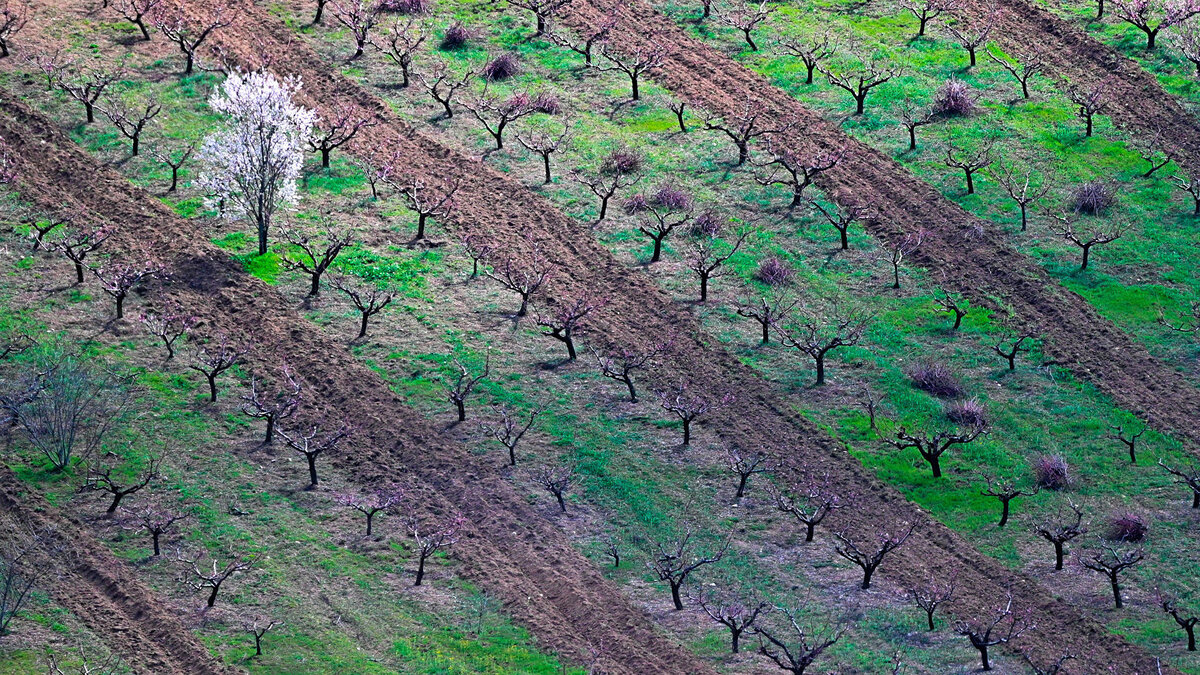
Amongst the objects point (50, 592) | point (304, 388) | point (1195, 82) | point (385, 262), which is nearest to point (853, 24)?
point (1195, 82)

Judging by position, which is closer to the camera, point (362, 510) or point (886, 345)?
point (362, 510)

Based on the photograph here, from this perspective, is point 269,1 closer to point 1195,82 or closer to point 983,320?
point 983,320

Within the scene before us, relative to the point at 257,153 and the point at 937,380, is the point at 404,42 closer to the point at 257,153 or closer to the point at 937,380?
the point at 257,153

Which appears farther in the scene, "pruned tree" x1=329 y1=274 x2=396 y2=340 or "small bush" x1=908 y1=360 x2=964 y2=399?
"pruned tree" x1=329 y1=274 x2=396 y2=340

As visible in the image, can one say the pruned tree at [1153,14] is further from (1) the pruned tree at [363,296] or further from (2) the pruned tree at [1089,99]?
(1) the pruned tree at [363,296]

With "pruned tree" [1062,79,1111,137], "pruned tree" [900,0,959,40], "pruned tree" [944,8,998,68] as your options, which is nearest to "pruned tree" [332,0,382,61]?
"pruned tree" [900,0,959,40]

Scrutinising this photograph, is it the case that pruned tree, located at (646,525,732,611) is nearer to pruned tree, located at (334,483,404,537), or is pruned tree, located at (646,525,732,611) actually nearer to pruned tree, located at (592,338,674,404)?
pruned tree, located at (592,338,674,404)
